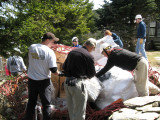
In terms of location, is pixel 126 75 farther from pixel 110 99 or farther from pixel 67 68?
pixel 67 68

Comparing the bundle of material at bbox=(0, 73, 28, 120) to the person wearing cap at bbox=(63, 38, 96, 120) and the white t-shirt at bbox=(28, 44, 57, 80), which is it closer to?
the white t-shirt at bbox=(28, 44, 57, 80)

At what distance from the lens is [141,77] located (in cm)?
322

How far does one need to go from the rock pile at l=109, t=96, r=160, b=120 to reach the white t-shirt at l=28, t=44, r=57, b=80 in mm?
1291

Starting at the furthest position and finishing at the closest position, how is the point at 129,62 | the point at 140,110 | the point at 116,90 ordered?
the point at 116,90 → the point at 129,62 → the point at 140,110

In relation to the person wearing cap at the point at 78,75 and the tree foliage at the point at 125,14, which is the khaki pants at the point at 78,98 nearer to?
the person wearing cap at the point at 78,75

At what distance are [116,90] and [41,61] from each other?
158 centimetres

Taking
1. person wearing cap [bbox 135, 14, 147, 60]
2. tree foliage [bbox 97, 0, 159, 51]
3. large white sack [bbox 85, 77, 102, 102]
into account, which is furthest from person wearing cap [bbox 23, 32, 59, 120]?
tree foliage [bbox 97, 0, 159, 51]

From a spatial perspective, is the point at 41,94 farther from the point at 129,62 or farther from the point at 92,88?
the point at 129,62

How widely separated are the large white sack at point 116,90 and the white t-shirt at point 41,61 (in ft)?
3.96

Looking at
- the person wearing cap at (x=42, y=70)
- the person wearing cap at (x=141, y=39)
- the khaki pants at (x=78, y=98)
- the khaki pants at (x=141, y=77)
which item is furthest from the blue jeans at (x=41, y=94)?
the person wearing cap at (x=141, y=39)

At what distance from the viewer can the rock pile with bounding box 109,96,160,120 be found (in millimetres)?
2469

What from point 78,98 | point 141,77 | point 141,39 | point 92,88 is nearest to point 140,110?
point 141,77

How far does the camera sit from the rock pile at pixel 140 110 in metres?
2.47

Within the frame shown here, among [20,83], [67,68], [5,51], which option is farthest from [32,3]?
[20,83]
